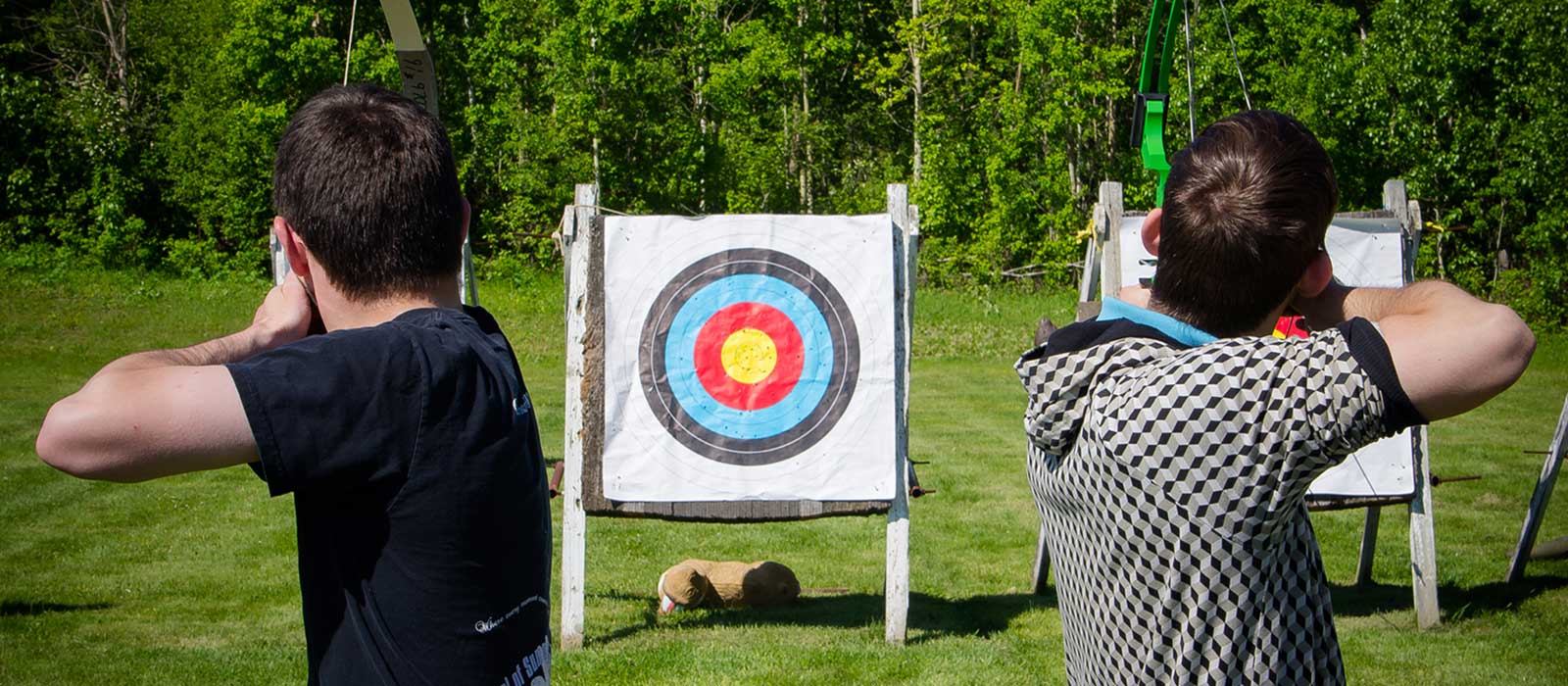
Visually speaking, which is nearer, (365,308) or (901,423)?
(365,308)

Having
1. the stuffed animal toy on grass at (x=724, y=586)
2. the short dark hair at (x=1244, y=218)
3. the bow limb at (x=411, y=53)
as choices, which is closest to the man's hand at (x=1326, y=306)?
the short dark hair at (x=1244, y=218)

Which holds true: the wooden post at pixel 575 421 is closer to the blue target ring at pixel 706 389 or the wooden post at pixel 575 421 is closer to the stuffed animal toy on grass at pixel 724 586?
the blue target ring at pixel 706 389

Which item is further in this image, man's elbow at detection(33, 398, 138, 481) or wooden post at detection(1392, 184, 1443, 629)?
wooden post at detection(1392, 184, 1443, 629)

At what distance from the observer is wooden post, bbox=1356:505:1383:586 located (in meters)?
5.26

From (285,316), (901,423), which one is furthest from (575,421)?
(285,316)

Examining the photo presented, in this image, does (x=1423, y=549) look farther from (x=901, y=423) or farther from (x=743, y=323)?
(x=743, y=323)

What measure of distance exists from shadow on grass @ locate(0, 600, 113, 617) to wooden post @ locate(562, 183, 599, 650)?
2.16 metres

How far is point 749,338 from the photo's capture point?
15.8 ft

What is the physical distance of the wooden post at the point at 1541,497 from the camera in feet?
16.6

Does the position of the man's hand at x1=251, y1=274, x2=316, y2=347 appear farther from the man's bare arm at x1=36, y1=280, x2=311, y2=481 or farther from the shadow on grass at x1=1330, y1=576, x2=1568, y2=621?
the shadow on grass at x1=1330, y1=576, x2=1568, y2=621

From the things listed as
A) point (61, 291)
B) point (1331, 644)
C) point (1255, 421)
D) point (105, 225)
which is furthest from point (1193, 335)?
point (105, 225)

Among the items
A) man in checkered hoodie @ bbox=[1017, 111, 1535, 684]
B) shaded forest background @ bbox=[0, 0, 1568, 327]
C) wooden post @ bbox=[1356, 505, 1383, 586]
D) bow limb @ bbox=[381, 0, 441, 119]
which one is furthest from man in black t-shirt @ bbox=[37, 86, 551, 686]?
shaded forest background @ bbox=[0, 0, 1568, 327]

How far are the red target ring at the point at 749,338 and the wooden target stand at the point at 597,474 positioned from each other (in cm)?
40

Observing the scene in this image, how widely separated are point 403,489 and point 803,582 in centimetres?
460
